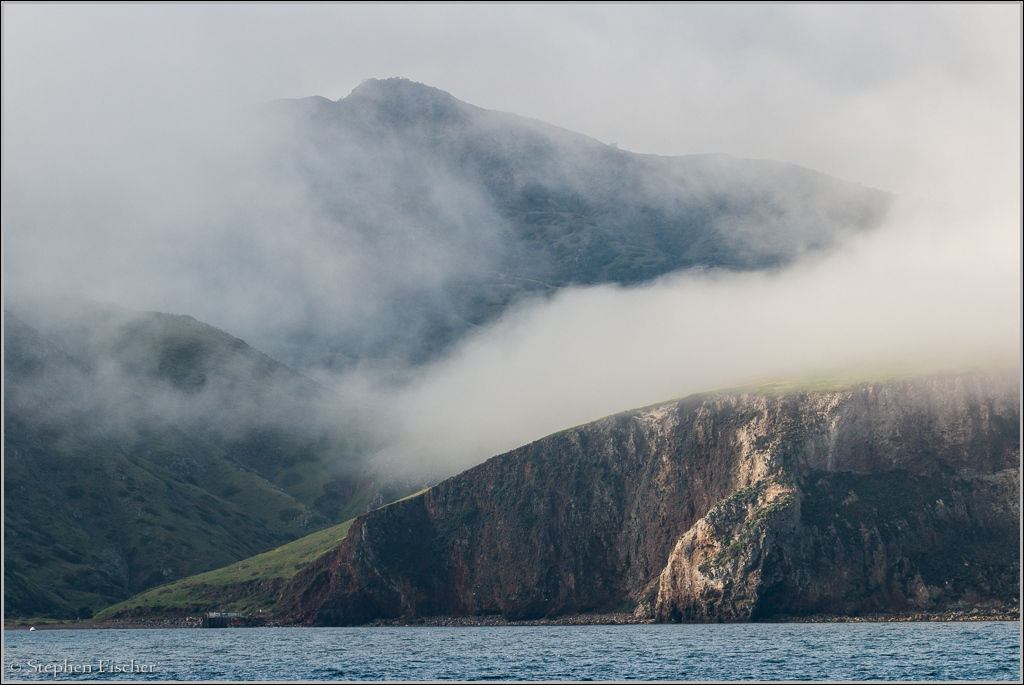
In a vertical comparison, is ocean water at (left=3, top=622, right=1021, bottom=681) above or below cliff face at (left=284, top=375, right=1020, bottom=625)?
below

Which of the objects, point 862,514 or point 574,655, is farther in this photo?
point 862,514

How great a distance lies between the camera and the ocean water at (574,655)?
98125 mm

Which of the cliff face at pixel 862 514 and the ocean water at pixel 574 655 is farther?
the cliff face at pixel 862 514

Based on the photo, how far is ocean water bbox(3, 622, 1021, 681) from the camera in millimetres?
98125

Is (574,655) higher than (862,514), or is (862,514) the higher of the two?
(862,514)

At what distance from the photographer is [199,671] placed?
109250 mm

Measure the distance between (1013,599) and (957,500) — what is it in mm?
21246

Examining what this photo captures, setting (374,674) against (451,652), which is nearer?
(374,674)

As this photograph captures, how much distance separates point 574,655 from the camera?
4818 inches

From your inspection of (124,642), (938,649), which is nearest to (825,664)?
(938,649)

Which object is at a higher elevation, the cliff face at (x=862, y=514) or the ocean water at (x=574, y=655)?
the cliff face at (x=862, y=514)

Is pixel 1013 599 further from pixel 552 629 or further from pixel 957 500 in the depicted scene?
pixel 552 629

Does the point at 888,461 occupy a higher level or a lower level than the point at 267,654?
higher

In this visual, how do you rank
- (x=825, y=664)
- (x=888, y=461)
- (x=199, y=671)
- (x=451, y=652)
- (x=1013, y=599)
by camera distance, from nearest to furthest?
1. (x=825, y=664)
2. (x=199, y=671)
3. (x=451, y=652)
4. (x=1013, y=599)
5. (x=888, y=461)
